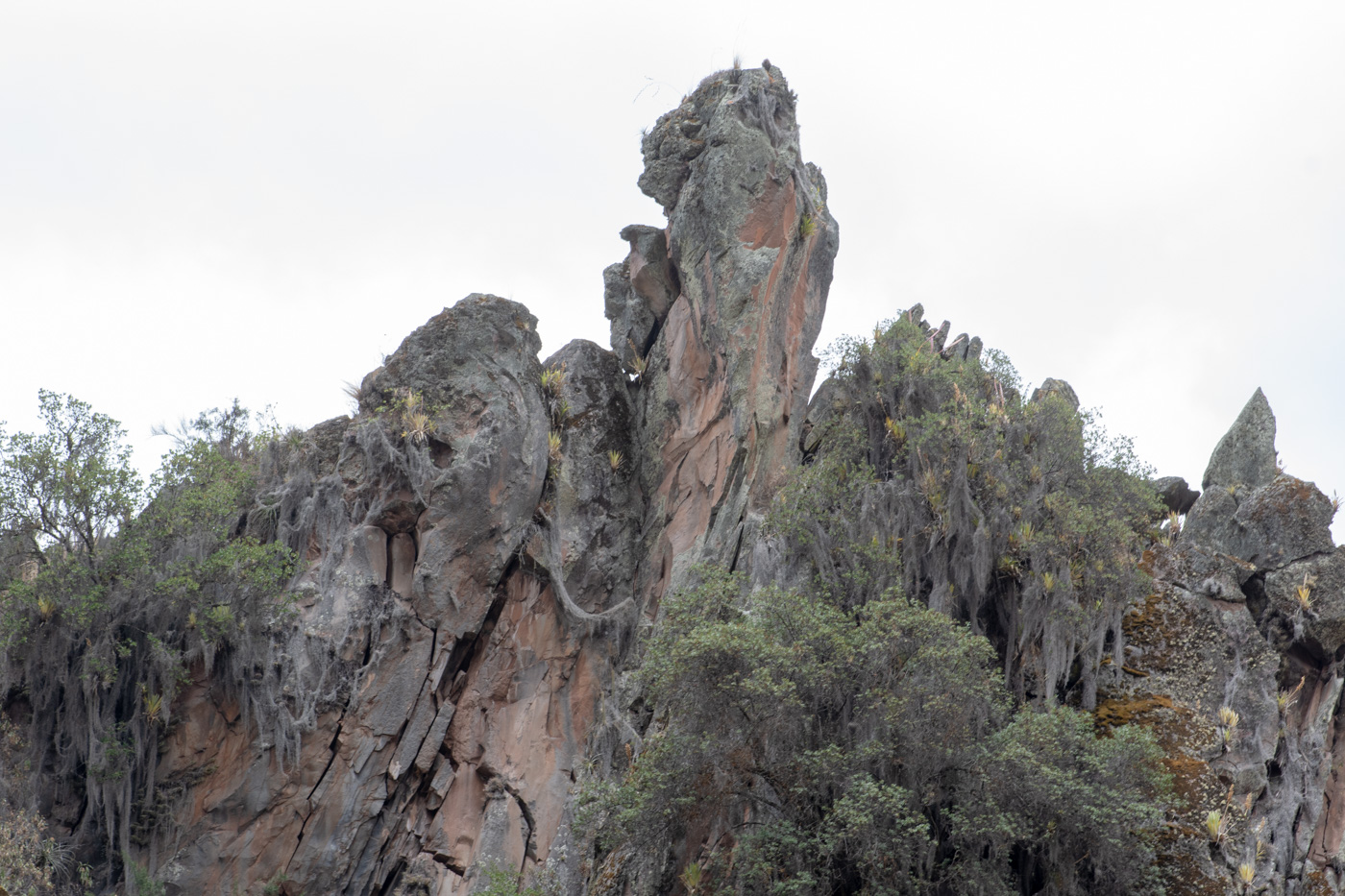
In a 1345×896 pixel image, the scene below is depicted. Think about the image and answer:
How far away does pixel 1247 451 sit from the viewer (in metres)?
25.9

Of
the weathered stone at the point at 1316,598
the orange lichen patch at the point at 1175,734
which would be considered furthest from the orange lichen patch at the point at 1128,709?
the weathered stone at the point at 1316,598

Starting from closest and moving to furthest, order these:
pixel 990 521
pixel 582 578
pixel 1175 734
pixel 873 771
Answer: pixel 873 771
pixel 1175 734
pixel 990 521
pixel 582 578

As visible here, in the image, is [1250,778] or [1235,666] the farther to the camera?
[1235,666]

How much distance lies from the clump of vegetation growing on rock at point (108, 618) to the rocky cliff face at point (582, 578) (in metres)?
0.65

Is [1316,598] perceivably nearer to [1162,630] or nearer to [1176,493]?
[1162,630]

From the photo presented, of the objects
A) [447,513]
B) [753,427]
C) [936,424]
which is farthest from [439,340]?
[936,424]

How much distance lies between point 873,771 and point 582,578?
10122 mm

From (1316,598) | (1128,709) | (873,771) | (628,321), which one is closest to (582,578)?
(628,321)

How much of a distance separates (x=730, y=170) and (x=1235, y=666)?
14777 millimetres

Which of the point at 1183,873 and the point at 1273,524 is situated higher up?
the point at 1273,524

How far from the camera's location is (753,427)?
24.4m

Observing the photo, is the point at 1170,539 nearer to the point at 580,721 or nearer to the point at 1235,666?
the point at 1235,666

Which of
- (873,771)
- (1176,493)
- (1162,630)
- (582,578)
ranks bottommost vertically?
(873,771)

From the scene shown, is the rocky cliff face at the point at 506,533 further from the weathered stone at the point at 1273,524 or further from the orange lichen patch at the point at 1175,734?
the weathered stone at the point at 1273,524
